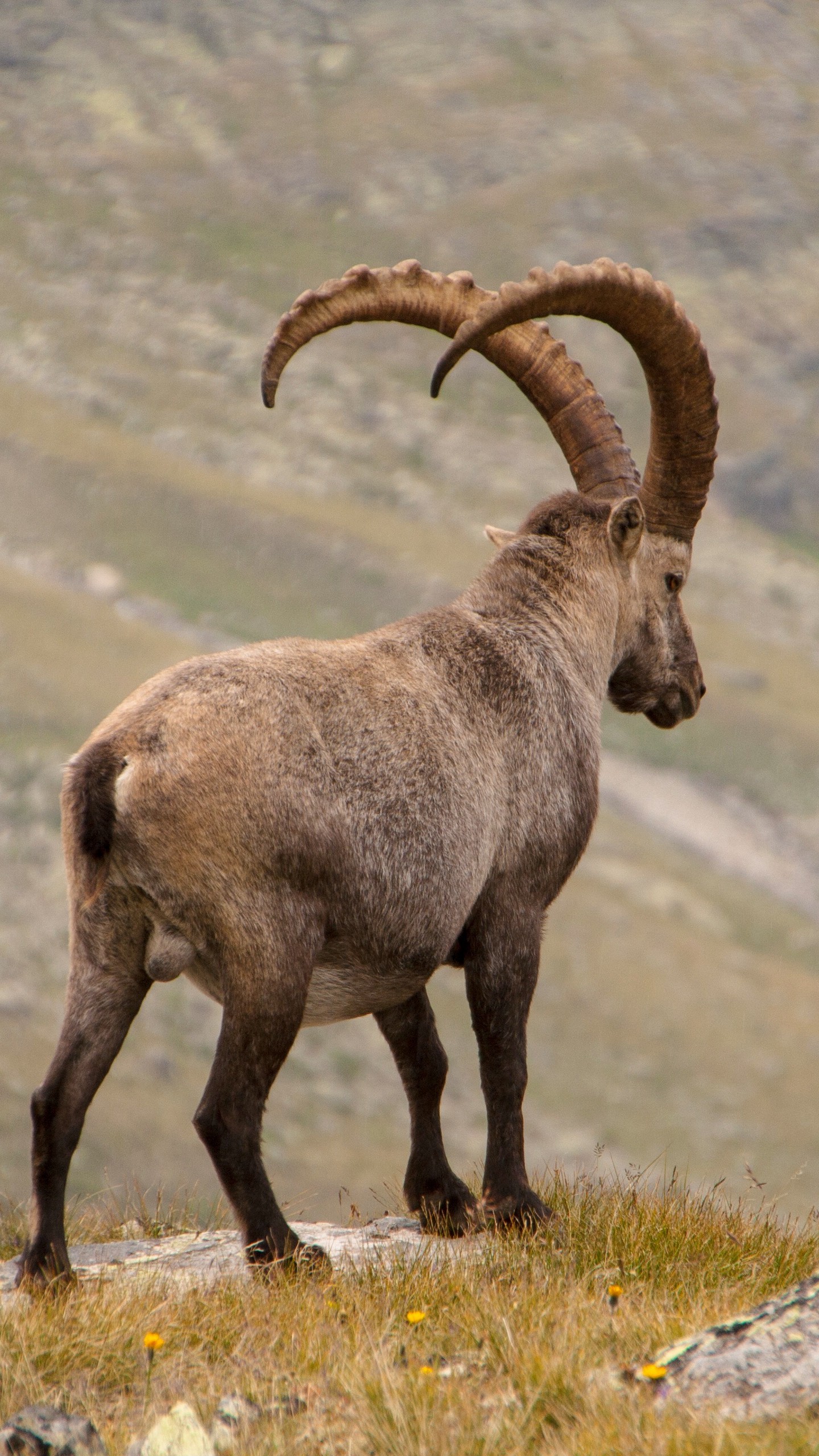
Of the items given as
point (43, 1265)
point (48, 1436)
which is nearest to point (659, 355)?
point (43, 1265)

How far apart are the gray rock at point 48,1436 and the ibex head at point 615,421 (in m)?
5.20

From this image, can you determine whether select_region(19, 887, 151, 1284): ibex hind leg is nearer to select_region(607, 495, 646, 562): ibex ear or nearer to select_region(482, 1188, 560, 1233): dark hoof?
select_region(482, 1188, 560, 1233): dark hoof

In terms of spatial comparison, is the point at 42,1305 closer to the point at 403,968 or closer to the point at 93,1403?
the point at 93,1403

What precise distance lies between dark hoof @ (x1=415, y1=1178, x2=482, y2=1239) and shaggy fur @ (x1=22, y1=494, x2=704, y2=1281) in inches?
0.5

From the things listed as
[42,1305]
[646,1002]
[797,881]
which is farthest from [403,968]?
[797,881]

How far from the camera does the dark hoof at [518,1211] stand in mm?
7504

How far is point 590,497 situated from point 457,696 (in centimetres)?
211

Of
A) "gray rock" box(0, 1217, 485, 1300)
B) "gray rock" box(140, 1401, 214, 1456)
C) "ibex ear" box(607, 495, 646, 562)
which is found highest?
"ibex ear" box(607, 495, 646, 562)

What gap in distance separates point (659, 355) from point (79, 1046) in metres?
5.08

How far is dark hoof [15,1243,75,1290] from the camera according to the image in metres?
6.71

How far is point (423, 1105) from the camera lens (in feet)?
27.0

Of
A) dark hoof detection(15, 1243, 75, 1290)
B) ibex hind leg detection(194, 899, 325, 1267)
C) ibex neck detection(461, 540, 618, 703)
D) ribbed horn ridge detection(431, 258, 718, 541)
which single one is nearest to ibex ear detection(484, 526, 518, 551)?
ibex neck detection(461, 540, 618, 703)

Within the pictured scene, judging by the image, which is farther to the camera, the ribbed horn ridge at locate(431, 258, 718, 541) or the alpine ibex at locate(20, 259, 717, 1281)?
the ribbed horn ridge at locate(431, 258, 718, 541)

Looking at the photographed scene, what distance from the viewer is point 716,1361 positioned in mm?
5109
